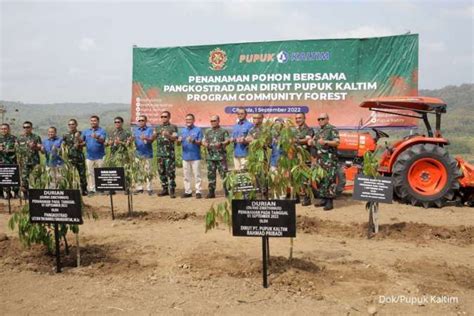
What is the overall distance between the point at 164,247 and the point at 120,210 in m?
3.00

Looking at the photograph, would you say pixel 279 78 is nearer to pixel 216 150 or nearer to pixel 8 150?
pixel 216 150

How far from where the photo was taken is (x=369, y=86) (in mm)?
10602

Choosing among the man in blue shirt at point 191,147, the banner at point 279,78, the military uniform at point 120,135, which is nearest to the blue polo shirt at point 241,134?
the man in blue shirt at point 191,147

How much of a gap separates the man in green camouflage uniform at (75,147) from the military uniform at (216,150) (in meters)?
2.86

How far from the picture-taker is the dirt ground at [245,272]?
398cm

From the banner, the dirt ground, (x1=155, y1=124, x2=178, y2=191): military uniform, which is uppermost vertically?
the banner

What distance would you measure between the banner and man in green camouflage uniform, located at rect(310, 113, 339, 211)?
2.87 meters

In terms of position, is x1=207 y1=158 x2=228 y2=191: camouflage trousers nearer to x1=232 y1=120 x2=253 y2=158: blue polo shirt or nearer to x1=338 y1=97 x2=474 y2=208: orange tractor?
x1=232 y1=120 x2=253 y2=158: blue polo shirt

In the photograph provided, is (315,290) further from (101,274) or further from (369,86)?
(369,86)

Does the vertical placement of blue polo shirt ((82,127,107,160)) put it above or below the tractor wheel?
above

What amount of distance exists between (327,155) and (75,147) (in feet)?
17.7

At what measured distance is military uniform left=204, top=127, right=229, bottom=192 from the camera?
908cm

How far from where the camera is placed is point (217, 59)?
11.8 meters

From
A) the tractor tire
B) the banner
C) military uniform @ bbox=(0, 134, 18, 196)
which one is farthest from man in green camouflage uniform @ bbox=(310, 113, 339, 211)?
military uniform @ bbox=(0, 134, 18, 196)
